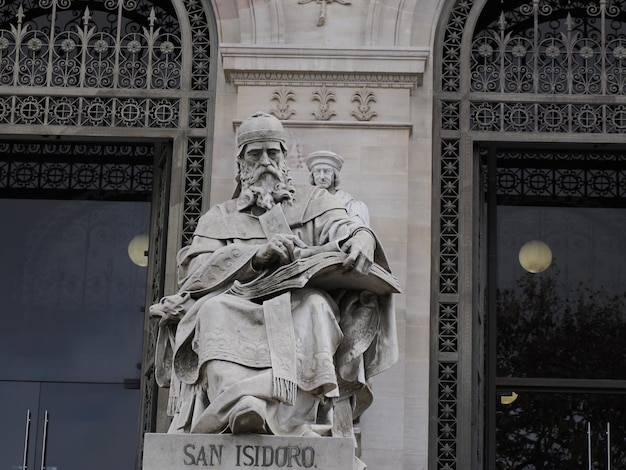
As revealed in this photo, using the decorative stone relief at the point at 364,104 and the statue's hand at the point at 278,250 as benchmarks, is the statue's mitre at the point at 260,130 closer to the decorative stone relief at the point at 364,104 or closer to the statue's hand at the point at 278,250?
the statue's hand at the point at 278,250

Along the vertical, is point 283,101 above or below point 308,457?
above

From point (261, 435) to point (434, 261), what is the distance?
3.88 metres

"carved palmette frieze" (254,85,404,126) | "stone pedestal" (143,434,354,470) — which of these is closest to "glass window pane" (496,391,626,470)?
"carved palmette frieze" (254,85,404,126)

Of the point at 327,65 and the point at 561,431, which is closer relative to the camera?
the point at 327,65

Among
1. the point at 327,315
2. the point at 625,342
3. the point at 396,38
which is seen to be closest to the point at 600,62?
the point at 396,38

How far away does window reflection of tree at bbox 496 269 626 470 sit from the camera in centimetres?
1691

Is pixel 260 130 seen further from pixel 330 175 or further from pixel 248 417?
pixel 248 417

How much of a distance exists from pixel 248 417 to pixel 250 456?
0.25 metres

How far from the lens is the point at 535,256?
56.8ft

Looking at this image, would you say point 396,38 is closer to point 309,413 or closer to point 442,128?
point 442,128

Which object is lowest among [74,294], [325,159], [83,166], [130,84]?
[74,294]

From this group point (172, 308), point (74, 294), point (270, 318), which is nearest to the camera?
point (270, 318)

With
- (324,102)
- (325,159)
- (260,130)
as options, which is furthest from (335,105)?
(260,130)

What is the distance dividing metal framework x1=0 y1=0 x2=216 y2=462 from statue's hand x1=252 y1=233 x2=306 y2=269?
9.95 feet
